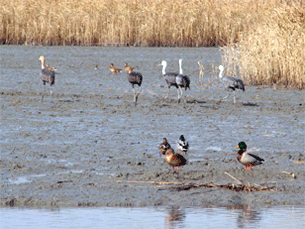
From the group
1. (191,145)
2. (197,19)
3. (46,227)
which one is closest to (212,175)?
(191,145)

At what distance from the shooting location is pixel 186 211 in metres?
6.78

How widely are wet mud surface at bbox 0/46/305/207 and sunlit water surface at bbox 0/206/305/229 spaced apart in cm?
25

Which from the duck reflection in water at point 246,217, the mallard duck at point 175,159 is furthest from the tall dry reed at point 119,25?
the duck reflection in water at point 246,217

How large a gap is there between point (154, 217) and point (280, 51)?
1167cm

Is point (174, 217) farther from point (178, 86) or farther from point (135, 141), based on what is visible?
point (178, 86)

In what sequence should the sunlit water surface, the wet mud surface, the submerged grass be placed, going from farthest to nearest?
the submerged grass < the wet mud surface < the sunlit water surface

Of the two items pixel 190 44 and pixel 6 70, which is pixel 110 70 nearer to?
pixel 6 70

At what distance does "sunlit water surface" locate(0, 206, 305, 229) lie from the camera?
620 cm

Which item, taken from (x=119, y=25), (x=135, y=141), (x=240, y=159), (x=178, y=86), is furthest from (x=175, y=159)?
(x=119, y=25)

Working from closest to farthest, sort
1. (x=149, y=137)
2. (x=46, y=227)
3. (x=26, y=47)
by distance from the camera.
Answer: (x=46, y=227), (x=149, y=137), (x=26, y=47)

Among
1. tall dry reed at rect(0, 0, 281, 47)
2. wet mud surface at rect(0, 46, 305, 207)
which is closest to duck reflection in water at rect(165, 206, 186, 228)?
wet mud surface at rect(0, 46, 305, 207)

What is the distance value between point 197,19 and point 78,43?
6090 millimetres

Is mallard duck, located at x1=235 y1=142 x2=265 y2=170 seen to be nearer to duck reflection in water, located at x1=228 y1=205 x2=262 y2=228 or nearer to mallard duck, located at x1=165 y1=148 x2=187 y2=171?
mallard duck, located at x1=165 y1=148 x2=187 y2=171

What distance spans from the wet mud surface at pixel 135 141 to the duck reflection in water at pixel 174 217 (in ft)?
0.79
